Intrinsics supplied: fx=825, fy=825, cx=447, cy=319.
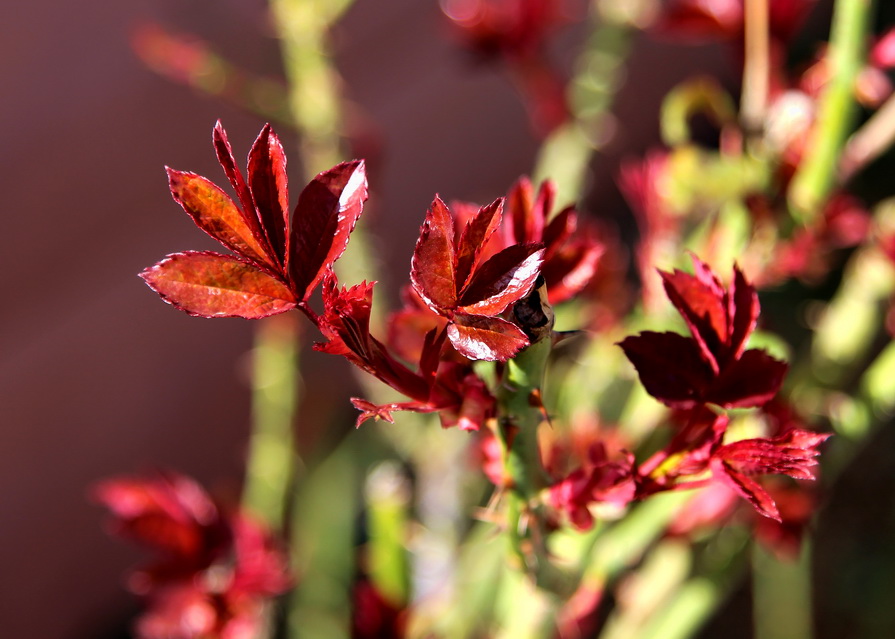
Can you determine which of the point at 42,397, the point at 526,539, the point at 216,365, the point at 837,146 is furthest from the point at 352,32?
the point at 526,539

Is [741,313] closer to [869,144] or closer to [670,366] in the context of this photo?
[670,366]

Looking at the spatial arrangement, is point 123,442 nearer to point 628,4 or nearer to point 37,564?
point 37,564

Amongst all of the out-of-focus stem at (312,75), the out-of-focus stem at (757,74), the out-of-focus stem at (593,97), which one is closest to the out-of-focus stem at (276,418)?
the out-of-focus stem at (312,75)

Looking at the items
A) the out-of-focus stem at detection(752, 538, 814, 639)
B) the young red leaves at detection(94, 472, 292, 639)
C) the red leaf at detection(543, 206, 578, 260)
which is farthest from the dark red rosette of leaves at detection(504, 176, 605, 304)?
the out-of-focus stem at detection(752, 538, 814, 639)

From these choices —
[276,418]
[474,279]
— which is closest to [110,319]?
[276,418]

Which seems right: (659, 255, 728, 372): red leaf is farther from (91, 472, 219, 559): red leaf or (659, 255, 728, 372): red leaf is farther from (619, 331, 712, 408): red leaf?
(91, 472, 219, 559): red leaf

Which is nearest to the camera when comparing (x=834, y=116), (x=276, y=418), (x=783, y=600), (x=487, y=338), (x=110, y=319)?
(x=487, y=338)
